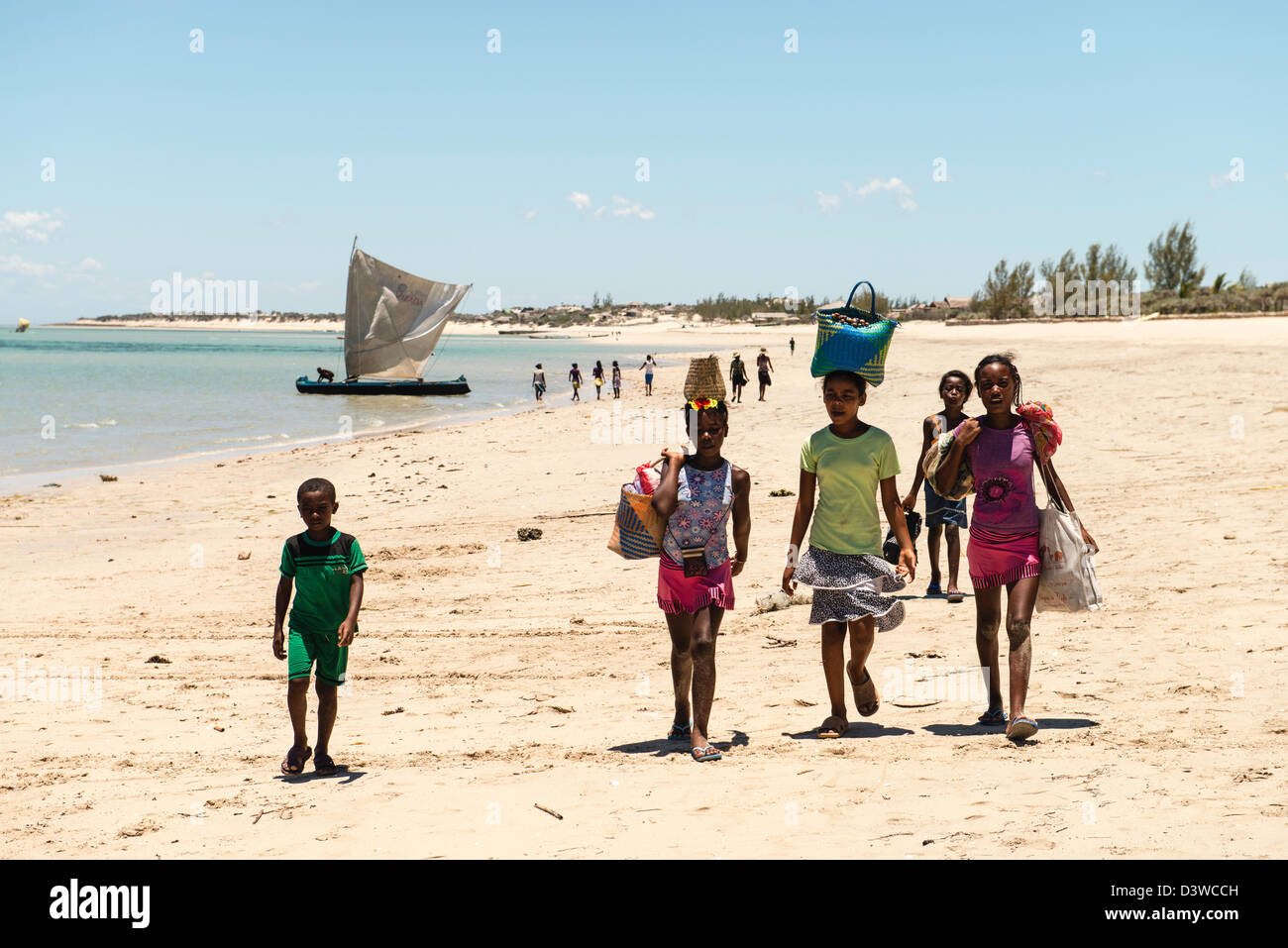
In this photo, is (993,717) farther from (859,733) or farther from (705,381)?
(705,381)

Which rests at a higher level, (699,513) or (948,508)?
(699,513)

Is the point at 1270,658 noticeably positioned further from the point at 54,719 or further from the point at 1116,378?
the point at 1116,378

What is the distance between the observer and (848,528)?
489cm

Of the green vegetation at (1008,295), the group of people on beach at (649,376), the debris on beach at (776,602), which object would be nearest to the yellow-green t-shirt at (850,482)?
the debris on beach at (776,602)

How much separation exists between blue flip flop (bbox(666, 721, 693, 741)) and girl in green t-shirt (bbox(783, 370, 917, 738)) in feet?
2.23

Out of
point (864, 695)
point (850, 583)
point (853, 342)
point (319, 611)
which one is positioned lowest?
point (864, 695)

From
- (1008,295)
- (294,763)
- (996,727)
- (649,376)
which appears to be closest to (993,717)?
(996,727)

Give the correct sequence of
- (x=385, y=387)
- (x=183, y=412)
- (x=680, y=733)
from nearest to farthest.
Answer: (x=680, y=733)
(x=183, y=412)
(x=385, y=387)

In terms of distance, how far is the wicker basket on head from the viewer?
192 inches

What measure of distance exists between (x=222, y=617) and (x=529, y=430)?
1553 cm

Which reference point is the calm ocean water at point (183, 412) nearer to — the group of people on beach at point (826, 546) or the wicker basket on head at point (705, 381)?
the group of people on beach at point (826, 546)

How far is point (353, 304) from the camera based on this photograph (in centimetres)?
4475

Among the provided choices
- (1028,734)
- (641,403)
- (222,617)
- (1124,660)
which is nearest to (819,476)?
(1028,734)

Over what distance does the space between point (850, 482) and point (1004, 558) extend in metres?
0.87
